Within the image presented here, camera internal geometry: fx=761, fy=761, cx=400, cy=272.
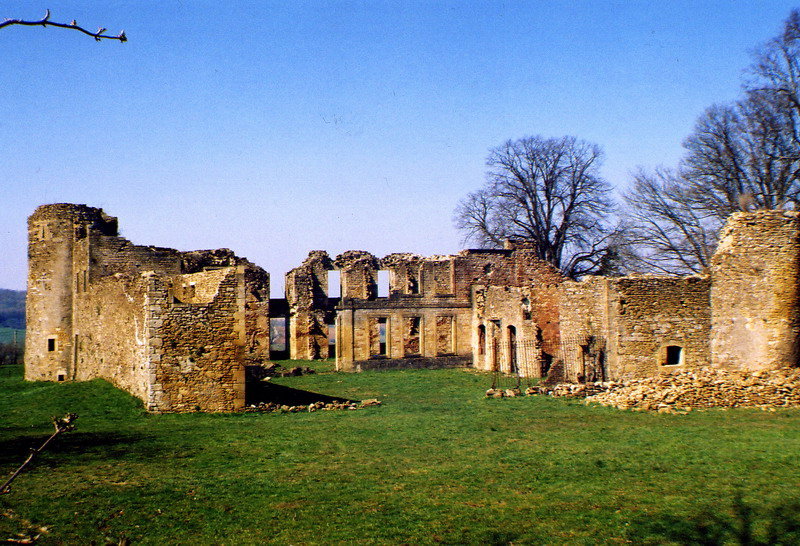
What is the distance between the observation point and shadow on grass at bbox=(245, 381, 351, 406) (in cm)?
2148

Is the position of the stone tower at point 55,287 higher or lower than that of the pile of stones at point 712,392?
higher

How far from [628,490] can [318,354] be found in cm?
3168

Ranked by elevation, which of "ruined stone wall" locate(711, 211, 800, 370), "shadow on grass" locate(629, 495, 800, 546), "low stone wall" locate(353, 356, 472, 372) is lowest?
"shadow on grass" locate(629, 495, 800, 546)

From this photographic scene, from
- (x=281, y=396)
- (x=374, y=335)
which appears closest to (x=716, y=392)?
(x=281, y=396)

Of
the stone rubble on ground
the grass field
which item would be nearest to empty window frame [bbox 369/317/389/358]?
the stone rubble on ground

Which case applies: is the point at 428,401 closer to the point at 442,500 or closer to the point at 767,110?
the point at 442,500

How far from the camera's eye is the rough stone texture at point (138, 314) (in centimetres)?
1839

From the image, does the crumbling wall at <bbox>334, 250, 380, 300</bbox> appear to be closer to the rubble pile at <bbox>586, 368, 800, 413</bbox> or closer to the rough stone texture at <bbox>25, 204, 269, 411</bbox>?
the rough stone texture at <bbox>25, 204, 269, 411</bbox>

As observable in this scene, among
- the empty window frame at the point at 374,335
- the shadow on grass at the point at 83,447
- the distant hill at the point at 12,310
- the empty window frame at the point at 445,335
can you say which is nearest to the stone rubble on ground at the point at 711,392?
the shadow on grass at the point at 83,447

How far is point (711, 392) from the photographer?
759 inches

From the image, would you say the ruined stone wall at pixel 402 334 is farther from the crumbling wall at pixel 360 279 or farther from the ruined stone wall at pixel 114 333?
the ruined stone wall at pixel 114 333

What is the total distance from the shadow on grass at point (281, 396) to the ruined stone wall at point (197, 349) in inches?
47.9

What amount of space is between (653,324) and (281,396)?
11.6 metres

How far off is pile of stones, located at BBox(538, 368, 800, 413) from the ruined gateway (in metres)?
0.84
